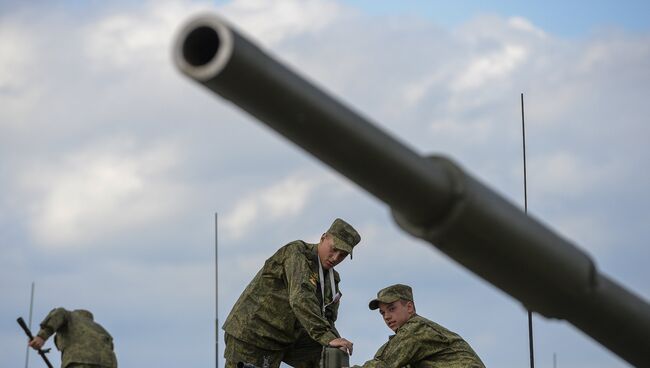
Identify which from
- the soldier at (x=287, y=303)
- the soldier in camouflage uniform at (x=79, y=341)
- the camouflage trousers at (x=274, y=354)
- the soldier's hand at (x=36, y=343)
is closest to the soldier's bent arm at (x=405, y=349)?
the soldier at (x=287, y=303)

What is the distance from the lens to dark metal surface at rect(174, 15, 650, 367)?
3551mm

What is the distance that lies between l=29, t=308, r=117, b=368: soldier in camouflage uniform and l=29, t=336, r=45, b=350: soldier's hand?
0.44 metres

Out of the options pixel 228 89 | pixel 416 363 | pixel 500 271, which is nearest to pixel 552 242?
pixel 500 271

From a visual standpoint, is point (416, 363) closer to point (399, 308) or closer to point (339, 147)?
point (399, 308)

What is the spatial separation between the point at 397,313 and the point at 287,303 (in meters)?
0.96

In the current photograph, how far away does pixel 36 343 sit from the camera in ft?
53.1

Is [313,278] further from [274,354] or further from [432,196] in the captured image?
[432,196]

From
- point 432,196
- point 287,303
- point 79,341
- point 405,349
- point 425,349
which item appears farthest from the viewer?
point 79,341

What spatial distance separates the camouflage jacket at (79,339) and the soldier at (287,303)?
556 cm

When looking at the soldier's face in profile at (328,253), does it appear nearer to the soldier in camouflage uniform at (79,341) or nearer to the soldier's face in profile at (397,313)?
the soldier's face in profile at (397,313)

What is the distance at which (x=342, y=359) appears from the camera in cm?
1026

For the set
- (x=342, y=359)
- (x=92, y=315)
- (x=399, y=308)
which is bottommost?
(x=342, y=359)

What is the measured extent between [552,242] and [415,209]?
1.61 ft

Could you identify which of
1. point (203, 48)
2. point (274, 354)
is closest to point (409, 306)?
point (274, 354)
